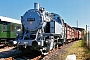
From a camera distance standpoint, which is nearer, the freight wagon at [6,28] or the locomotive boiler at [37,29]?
the locomotive boiler at [37,29]

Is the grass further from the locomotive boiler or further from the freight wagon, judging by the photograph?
the freight wagon

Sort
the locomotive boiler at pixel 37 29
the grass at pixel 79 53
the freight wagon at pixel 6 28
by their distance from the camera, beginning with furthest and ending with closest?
the freight wagon at pixel 6 28
the locomotive boiler at pixel 37 29
the grass at pixel 79 53

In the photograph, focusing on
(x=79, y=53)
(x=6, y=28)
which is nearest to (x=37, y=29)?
(x=79, y=53)

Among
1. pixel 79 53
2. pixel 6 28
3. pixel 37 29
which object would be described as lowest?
pixel 79 53

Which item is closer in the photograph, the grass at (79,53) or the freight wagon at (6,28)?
the grass at (79,53)

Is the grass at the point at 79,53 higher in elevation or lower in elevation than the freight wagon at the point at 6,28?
lower

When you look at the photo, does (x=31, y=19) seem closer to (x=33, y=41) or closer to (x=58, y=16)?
(x=33, y=41)

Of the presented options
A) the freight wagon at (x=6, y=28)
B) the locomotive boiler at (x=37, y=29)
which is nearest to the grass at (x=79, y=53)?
the locomotive boiler at (x=37, y=29)

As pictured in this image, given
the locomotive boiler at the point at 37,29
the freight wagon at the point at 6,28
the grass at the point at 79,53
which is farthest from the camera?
the freight wagon at the point at 6,28

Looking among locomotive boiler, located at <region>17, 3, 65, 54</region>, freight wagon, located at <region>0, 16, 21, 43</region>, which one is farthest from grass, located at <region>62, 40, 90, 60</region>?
freight wagon, located at <region>0, 16, 21, 43</region>

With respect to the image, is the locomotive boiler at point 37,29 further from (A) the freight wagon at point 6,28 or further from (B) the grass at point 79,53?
(A) the freight wagon at point 6,28

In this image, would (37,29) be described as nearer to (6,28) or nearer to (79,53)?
(79,53)

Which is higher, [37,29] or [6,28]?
[6,28]

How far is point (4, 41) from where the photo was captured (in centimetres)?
1986
